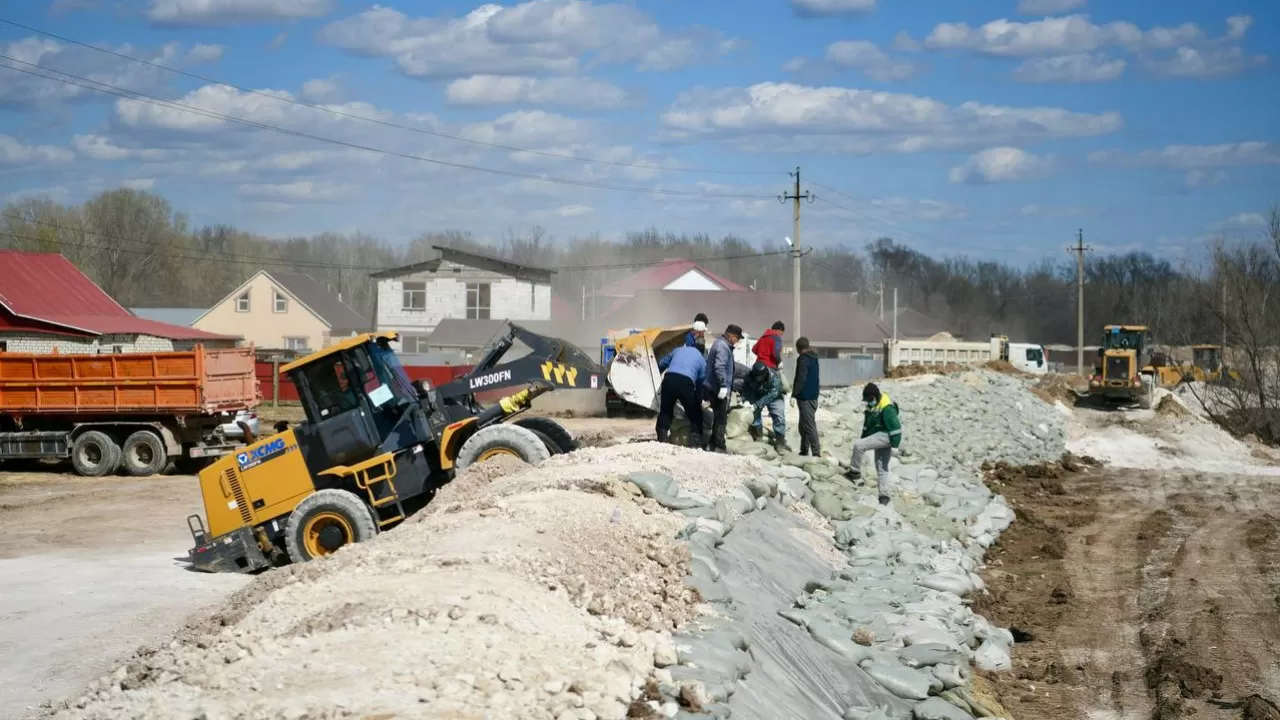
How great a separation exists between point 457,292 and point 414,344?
3.08m

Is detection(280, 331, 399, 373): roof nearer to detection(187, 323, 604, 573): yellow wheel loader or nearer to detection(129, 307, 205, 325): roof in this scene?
detection(187, 323, 604, 573): yellow wheel loader

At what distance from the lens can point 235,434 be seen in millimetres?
23609

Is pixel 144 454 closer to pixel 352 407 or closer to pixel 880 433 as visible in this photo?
pixel 352 407

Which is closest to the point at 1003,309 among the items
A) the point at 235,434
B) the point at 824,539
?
the point at 235,434

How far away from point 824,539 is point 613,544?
4.34 m

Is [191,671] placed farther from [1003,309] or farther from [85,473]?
[1003,309]

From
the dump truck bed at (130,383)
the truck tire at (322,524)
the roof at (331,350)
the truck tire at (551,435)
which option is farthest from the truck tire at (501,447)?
the dump truck bed at (130,383)

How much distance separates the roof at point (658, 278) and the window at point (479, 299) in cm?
1800

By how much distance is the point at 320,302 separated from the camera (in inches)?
2470

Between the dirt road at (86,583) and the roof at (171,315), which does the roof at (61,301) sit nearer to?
the dirt road at (86,583)

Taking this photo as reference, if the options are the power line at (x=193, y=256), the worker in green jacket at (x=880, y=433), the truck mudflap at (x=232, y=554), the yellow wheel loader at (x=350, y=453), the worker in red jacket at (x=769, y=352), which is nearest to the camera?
the yellow wheel loader at (x=350, y=453)

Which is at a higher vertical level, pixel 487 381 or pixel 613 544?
pixel 487 381

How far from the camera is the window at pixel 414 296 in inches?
2245

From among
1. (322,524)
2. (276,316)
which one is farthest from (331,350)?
(276,316)
